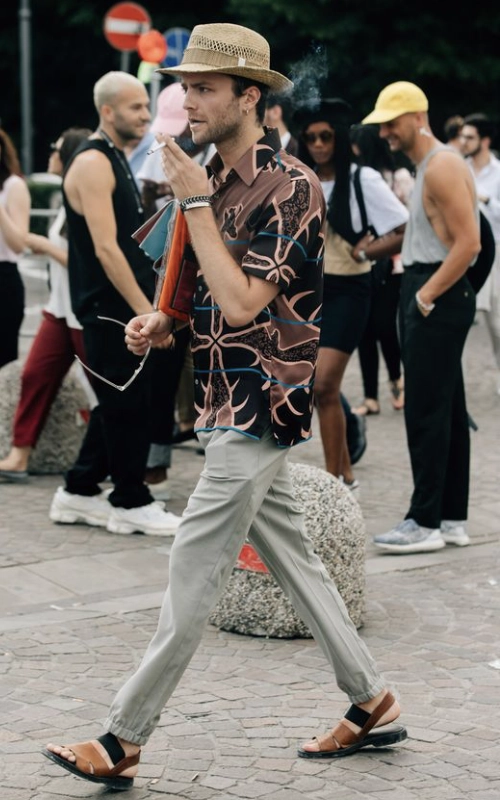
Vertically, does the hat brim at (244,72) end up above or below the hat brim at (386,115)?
below

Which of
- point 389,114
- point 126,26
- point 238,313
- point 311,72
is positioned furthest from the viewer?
point 126,26

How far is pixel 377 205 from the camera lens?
7.39 m

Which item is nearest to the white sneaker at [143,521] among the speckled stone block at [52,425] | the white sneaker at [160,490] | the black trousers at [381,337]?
the white sneaker at [160,490]

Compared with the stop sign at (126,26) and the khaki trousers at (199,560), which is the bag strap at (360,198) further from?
the stop sign at (126,26)

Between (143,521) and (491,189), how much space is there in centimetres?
602

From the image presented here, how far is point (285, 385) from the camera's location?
12.6ft

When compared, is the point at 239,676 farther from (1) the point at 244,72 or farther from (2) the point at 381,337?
(2) the point at 381,337

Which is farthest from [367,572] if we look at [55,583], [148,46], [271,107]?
[148,46]

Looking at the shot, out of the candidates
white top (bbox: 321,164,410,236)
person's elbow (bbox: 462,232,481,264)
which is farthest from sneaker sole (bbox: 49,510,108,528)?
person's elbow (bbox: 462,232,481,264)

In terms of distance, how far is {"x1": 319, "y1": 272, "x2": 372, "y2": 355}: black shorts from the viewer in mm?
7258

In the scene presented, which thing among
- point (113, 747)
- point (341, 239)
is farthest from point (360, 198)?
point (113, 747)

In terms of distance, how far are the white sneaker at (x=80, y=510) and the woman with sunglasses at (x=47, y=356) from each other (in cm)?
93

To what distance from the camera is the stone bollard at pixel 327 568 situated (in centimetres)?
532

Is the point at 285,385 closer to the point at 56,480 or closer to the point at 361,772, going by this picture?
the point at 361,772
